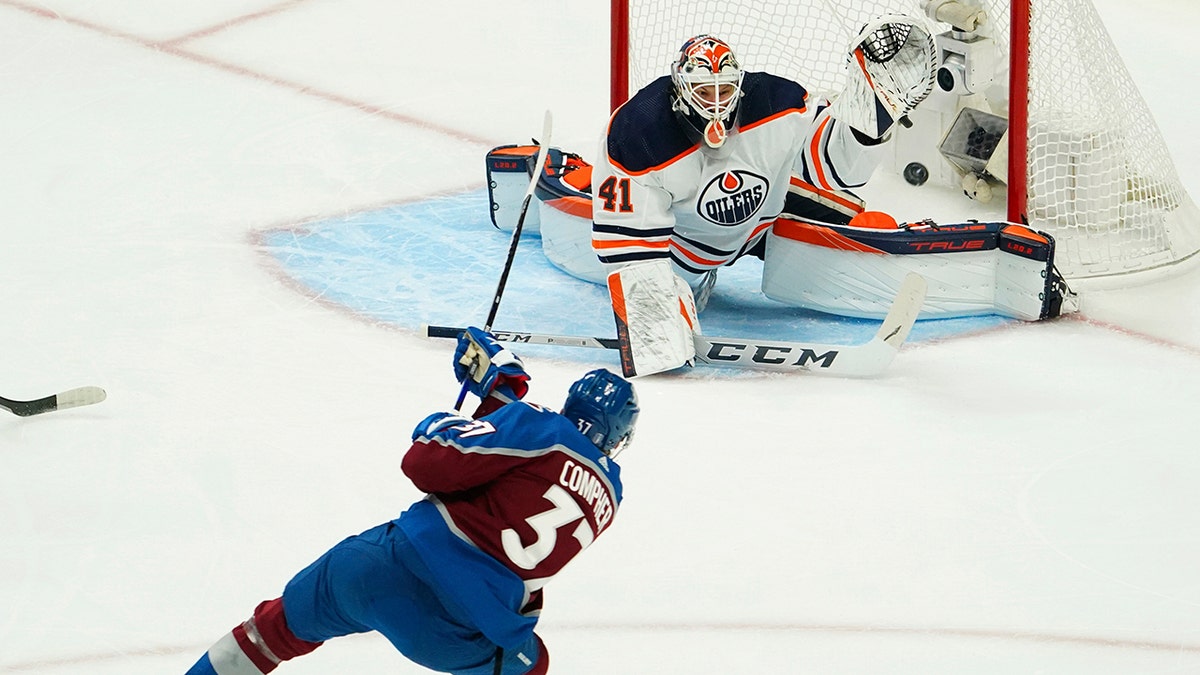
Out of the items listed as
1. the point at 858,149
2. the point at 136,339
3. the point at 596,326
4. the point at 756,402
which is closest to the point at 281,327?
the point at 136,339

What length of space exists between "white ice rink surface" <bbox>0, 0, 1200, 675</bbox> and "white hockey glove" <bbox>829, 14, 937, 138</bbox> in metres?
0.61

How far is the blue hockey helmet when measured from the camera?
254 cm

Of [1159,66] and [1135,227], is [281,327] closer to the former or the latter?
[1135,227]

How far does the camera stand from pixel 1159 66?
21.0ft

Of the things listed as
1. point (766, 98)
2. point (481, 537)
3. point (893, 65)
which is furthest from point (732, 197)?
point (481, 537)

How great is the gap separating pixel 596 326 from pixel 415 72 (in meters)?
2.12

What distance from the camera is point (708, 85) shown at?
4008 millimetres

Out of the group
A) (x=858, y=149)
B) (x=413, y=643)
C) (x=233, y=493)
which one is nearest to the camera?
(x=413, y=643)

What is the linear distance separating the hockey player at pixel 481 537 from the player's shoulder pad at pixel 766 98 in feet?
5.68

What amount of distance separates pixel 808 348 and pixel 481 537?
179 cm

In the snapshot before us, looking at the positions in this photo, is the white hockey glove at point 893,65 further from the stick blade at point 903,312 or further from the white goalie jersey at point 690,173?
the stick blade at point 903,312

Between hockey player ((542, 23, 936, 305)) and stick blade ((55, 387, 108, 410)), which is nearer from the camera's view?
stick blade ((55, 387, 108, 410))

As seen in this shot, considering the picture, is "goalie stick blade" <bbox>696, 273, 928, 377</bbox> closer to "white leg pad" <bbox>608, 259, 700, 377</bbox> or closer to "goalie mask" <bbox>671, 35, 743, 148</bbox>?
"white leg pad" <bbox>608, 259, 700, 377</bbox>

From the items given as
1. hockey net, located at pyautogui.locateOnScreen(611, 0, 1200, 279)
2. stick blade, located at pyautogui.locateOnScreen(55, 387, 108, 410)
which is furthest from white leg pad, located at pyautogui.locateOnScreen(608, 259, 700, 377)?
stick blade, located at pyautogui.locateOnScreen(55, 387, 108, 410)
